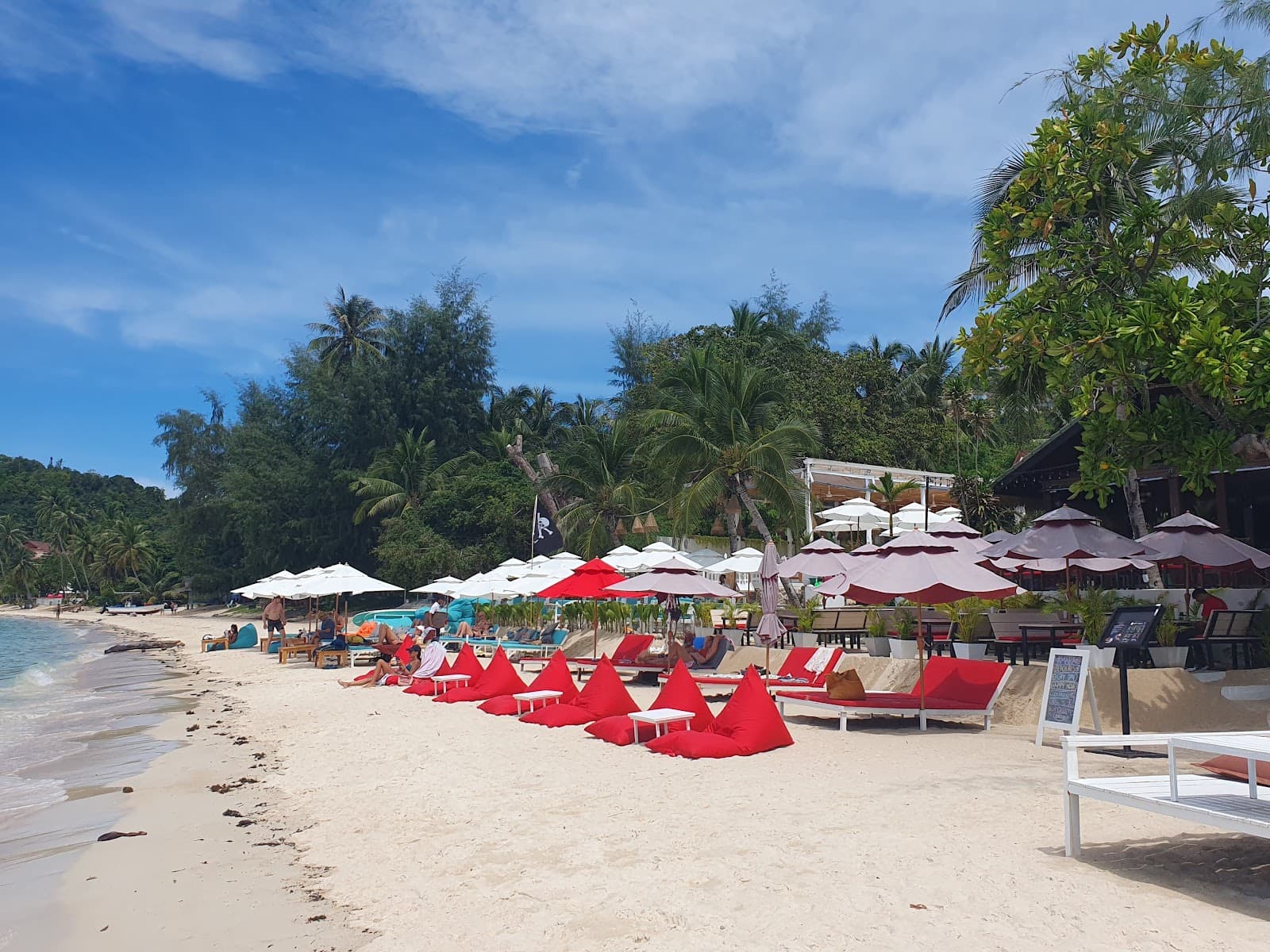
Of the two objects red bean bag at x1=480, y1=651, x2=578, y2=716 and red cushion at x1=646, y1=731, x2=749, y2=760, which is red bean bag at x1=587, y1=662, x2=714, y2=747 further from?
red bean bag at x1=480, y1=651, x2=578, y2=716

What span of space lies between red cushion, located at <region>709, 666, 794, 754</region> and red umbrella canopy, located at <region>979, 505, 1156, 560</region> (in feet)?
13.9

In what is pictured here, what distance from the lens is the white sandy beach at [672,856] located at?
4430mm

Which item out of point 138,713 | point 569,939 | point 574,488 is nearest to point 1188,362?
point 569,939

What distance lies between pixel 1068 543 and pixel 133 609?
67360mm

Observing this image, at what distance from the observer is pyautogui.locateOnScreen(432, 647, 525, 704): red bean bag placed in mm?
13305

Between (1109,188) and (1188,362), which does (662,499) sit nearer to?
(1109,188)

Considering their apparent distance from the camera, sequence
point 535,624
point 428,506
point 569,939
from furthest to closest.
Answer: point 428,506 < point 535,624 < point 569,939

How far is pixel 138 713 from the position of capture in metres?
16.2

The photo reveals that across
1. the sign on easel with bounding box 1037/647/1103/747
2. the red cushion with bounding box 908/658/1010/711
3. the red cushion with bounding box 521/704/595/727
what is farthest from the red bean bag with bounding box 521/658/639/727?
the sign on easel with bounding box 1037/647/1103/747

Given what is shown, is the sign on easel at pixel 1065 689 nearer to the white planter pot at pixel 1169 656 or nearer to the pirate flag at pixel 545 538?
the white planter pot at pixel 1169 656

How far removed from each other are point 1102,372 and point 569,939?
851 centimetres

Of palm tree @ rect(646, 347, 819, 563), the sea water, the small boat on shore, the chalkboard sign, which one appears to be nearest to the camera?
the sea water

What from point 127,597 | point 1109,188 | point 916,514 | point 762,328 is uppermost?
point 762,328

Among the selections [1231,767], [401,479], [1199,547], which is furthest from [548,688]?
[401,479]
